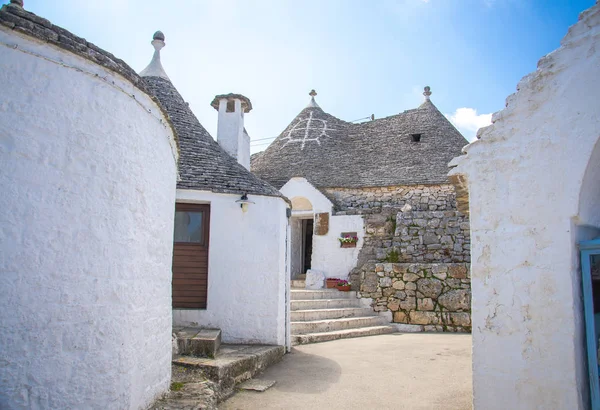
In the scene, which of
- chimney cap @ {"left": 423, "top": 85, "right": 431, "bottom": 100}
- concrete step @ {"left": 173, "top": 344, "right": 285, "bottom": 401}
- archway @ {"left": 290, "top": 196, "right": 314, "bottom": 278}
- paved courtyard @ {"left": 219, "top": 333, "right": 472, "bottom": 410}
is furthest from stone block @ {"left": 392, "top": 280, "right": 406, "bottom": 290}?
chimney cap @ {"left": 423, "top": 85, "right": 431, "bottom": 100}

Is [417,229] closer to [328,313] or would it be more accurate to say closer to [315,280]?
[315,280]

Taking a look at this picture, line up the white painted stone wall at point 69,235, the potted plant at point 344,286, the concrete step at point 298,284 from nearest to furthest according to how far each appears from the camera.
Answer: the white painted stone wall at point 69,235 → the potted plant at point 344,286 → the concrete step at point 298,284

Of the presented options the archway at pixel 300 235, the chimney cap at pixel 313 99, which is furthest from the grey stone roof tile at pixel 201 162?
the chimney cap at pixel 313 99

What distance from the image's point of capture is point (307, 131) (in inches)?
778

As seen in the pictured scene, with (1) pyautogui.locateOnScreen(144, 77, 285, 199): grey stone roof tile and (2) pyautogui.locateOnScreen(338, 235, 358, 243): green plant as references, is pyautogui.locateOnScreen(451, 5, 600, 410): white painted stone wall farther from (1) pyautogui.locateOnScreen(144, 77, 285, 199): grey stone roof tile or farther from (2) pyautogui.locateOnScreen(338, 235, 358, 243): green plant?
(2) pyautogui.locateOnScreen(338, 235, 358, 243): green plant

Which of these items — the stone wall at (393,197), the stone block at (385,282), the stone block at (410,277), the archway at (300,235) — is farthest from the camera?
the archway at (300,235)

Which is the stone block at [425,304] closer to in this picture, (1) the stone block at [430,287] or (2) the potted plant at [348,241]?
(1) the stone block at [430,287]

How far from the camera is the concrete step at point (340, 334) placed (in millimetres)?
9234

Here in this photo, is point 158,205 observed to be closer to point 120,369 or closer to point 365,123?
point 120,369

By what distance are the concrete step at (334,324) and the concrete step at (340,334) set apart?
0.65ft

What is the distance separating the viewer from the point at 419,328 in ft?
37.8

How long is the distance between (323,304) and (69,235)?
9.04 meters

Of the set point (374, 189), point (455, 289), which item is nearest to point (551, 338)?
point (455, 289)

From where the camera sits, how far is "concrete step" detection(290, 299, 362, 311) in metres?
11.3
